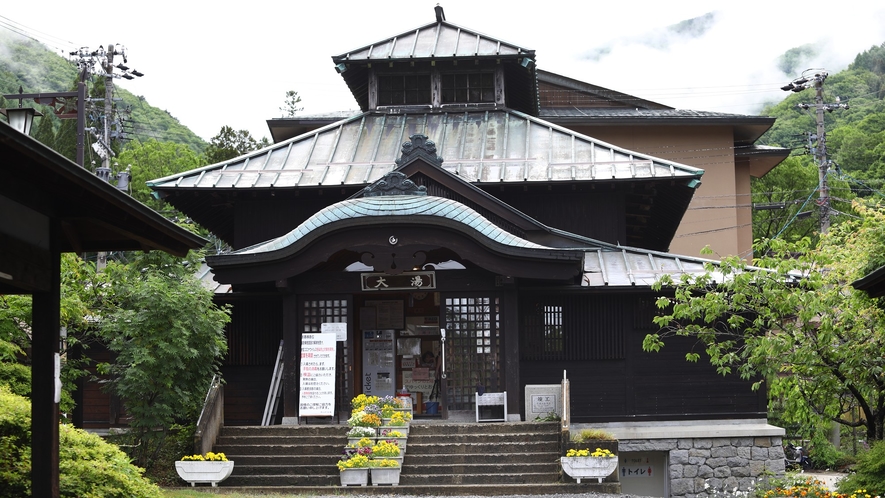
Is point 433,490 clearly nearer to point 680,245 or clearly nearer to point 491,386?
point 491,386

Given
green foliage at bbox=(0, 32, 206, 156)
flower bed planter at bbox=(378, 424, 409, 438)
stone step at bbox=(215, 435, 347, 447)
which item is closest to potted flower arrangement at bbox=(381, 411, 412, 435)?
flower bed planter at bbox=(378, 424, 409, 438)

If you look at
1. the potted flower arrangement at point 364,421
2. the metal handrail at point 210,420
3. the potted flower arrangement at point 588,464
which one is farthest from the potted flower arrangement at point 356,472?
the potted flower arrangement at point 588,464

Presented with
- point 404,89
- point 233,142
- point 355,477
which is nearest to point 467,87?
point 404,89

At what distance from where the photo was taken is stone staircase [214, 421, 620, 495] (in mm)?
16953

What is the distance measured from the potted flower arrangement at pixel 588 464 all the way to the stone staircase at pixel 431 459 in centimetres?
20

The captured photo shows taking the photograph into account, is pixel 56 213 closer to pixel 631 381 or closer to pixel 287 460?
pixel 287 460

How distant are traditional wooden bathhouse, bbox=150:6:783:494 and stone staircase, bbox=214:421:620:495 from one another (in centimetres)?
141

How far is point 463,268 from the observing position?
20.8 metres

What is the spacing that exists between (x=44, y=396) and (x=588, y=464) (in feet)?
31.8

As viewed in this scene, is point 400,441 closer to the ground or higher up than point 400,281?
closer to the ground

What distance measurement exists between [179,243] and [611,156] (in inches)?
594

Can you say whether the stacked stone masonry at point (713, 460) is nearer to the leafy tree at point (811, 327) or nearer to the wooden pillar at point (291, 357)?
the leafy tree at point (811, 327)

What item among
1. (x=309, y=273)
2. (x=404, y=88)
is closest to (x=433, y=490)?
(x=309, y=273)

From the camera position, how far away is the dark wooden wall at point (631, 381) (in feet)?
70.7
